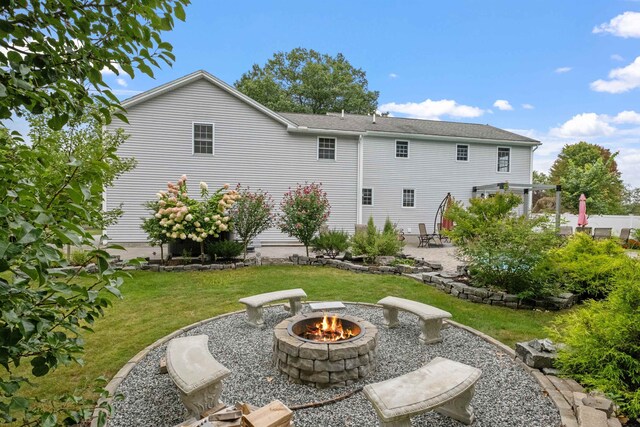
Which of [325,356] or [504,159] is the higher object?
[504,159]

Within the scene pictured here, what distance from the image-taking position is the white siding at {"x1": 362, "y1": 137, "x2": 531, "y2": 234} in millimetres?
17984

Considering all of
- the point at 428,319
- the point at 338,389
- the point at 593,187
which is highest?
the point at 593,187

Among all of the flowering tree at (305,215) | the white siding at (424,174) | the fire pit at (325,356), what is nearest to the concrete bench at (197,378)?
the fire pit at (325,356)

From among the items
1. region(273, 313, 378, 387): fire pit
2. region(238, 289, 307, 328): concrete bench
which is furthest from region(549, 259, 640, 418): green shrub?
region(238, 289, 307, 328): concrete bench

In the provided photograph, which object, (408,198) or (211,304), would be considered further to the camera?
(408,198)

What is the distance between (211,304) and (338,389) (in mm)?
3700

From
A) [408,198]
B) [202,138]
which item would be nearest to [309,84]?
[408,198]

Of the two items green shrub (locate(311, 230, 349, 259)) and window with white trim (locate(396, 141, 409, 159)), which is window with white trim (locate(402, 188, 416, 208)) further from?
green shrub (locate(311, 230, 349, 259))

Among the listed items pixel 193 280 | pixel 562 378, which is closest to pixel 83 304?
pixel 562 378

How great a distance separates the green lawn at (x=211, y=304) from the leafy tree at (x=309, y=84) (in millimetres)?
22430

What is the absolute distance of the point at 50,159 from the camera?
1.41 meters

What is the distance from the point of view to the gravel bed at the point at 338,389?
311 cm

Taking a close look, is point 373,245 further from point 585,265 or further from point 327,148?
point 327,148

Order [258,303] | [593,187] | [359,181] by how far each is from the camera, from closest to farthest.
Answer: [258,303]
[359,181]
[593,187]
